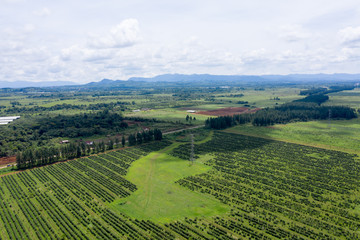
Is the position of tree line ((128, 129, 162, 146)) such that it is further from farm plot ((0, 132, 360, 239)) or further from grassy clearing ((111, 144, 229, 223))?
grassy clearing ((111, 144, 229, 223))

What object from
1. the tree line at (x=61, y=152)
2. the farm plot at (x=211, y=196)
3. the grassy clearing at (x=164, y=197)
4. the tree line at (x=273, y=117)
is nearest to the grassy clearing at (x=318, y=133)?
the tree line at (x=273, y=117)

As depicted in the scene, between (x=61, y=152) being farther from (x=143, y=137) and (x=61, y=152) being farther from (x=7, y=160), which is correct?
(x=143, y=137)

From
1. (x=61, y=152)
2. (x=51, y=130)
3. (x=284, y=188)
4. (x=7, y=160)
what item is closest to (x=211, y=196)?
(x=284, y=188)

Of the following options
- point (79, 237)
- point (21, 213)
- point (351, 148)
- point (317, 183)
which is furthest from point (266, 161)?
point (21, 213)

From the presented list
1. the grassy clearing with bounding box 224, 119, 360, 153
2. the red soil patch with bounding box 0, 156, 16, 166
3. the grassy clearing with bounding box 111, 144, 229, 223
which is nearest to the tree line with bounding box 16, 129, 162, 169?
the red soil patch with bounding box 0, 156, 16, 166

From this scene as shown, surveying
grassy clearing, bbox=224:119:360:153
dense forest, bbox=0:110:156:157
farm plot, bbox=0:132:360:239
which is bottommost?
farm plot, bbox=0:132:360:239

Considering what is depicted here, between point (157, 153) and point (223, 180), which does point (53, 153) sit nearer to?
point (157, 153)

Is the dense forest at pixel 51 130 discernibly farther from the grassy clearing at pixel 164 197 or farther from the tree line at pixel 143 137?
the grassy clearing at pixel 164 197
